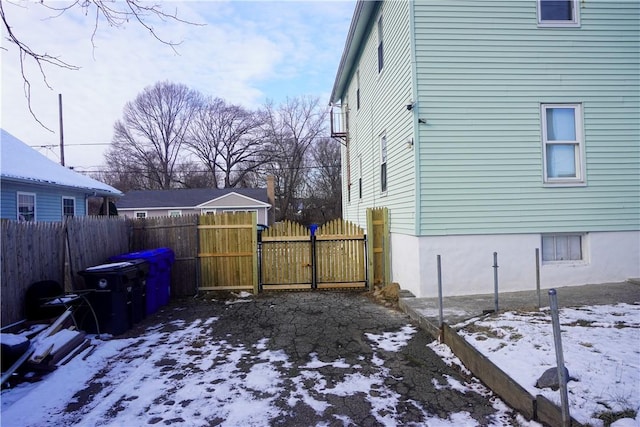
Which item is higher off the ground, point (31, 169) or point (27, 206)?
point (31, 169)

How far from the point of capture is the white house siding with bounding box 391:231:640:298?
7.20 m

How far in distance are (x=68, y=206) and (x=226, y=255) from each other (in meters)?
9.96

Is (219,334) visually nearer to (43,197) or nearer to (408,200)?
(408,200)

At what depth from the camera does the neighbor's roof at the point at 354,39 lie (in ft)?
33.2

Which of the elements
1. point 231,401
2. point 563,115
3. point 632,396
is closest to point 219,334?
point 231,401

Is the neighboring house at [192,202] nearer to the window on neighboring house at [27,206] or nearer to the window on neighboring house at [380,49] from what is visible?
the window on neighboring house at [27,206]

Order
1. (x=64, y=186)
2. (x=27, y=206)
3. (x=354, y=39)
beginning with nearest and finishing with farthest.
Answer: (x=354, y=39)
(x=27, y=206)
(x=64, y=186)

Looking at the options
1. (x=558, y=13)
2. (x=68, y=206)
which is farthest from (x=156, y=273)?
(x=68, y=206)

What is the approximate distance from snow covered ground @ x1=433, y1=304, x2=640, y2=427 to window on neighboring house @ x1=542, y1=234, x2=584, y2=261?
1900 millimetres

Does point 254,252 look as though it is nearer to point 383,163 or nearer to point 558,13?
point 383,163

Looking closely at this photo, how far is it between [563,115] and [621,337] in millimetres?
4858

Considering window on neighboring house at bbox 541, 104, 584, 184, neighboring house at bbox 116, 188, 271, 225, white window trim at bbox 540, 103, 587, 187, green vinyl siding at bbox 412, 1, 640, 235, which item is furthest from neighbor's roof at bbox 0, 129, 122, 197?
neighboring house at bbox 116, 188, 271, 225

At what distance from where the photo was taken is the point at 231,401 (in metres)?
3.70

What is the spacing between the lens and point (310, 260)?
9.26 m
